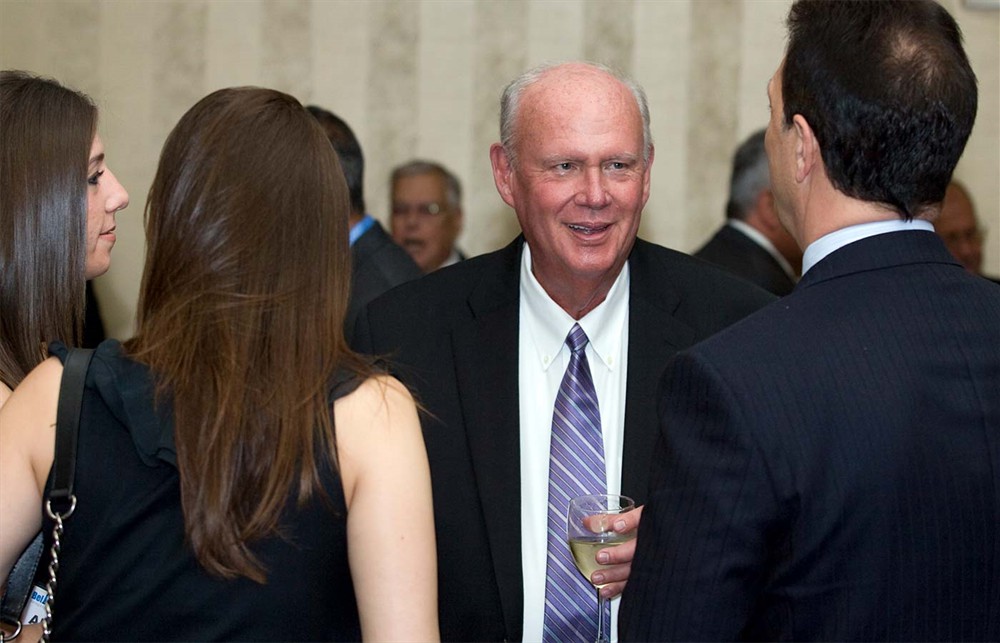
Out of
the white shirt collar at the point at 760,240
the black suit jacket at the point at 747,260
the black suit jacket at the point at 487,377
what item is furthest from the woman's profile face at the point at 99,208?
the white shirt collar at the point at 760,240

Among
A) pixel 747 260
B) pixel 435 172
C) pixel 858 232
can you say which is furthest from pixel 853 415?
pixel 435 172

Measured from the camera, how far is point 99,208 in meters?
2.23

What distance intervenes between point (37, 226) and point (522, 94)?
1085 millimetres

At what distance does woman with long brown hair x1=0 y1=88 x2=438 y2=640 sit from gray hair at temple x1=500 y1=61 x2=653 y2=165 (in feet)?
3.68

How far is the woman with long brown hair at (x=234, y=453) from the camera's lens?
1547 millimetres

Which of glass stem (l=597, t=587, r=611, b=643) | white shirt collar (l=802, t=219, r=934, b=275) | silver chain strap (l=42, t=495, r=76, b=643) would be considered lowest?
glass stem (l=597, t=587, r=611, b=643)

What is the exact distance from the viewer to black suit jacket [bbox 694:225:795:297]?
4512 mm

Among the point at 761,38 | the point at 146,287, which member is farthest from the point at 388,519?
the point at 761,38

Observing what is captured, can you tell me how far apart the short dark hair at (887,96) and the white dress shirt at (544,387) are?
0.91m

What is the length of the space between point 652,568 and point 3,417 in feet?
2.91

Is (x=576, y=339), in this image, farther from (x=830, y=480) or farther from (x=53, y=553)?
(x=53, y=553)

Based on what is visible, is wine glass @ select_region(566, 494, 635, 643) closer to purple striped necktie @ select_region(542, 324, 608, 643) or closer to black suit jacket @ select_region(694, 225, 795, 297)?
A: purple striped necktie @ select_region(542, 324, 608, 643)

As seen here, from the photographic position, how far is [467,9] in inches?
234

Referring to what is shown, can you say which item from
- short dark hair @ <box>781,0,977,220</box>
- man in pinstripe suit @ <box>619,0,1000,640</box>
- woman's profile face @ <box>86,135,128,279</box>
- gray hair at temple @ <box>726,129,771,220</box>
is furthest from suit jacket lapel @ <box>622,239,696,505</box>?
gray hair at temple @ <box>726,129,771,220</box>
